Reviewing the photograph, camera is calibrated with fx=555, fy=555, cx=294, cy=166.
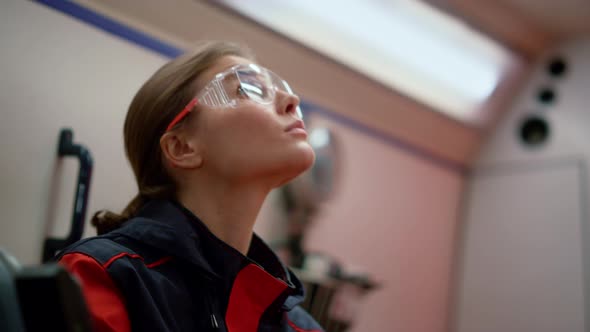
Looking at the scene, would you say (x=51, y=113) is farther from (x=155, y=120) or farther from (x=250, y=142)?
(x=250, y=142)

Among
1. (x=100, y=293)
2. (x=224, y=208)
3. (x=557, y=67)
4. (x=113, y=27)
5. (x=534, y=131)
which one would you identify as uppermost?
(x=557, y=67)

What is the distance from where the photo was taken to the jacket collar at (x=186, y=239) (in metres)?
1.27

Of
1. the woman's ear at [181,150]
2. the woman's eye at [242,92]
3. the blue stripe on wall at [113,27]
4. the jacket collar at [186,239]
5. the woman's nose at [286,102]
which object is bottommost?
the jacket collar at [186,239]

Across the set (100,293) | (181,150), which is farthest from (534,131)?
(100,293)

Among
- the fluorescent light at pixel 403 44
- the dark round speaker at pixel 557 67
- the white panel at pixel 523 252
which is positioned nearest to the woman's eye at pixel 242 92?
the fluorescent light at pixel 403 44

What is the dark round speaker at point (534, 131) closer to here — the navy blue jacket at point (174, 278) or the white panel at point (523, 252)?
the white panel at point (523, 252)

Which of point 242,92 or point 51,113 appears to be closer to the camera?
point 242,92

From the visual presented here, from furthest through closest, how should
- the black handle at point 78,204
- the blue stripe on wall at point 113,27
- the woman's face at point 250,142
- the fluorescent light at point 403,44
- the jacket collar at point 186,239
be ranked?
1. the fluorescent light at point 403,44
2. the blue stripe on wall at point 113,27
3. the black handle at point 78,204
4. the woman's face at point 250,142
5. the jacket collar at point 186,239

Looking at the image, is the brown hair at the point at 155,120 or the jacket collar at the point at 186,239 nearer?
the jacket collar at the point at 186,239

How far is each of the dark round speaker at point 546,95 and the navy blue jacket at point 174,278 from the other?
2539 mm

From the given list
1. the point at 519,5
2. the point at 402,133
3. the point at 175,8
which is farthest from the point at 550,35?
the point at 175,8

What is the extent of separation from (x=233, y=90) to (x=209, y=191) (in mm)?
283

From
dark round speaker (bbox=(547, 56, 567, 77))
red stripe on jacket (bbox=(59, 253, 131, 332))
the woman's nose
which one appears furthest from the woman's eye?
dark round speaker (bbox=(547, 56, 567, 77))

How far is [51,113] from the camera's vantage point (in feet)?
5.94
